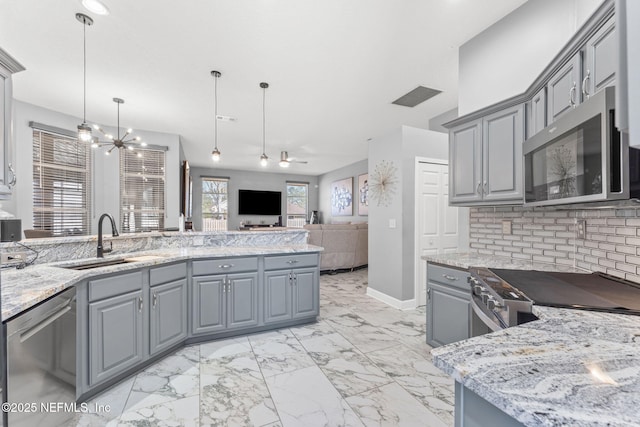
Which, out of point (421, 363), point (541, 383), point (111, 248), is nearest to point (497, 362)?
point (541, 383)

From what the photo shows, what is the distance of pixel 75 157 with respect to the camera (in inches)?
197

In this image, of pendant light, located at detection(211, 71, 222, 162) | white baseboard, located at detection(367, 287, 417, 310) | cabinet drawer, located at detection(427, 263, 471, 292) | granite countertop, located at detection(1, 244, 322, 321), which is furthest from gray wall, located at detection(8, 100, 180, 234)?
cabinet drawer, located at detection(427, 263, 471, 292)

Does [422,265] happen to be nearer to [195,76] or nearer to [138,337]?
[138,337]

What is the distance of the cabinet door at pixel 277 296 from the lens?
303 centimetres

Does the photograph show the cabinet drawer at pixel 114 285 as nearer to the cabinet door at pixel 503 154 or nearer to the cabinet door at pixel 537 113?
the cabinet door at pixel 503 154

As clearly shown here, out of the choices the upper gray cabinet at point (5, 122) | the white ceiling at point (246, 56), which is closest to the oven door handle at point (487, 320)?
the white ceiling at point (246, 56)

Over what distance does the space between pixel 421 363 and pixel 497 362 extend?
1903 millimetres

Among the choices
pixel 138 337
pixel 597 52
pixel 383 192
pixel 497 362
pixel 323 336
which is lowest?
pixel 323 336

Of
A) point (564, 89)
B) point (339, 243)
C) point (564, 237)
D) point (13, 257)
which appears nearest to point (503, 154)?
point (564, 89)

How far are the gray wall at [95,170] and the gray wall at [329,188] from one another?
15.5ft

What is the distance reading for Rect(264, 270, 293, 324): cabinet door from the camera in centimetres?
303

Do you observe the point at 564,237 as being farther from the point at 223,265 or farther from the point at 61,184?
the point at 61,184

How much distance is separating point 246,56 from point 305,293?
2616 millimetres

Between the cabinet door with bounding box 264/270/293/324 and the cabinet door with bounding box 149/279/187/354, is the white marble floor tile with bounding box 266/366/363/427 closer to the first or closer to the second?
the cabinet door with bounding box 264/270/293/324
